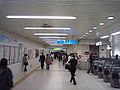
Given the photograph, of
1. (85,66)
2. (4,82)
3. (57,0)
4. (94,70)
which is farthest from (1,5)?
(85,66)

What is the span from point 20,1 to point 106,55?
22403mm

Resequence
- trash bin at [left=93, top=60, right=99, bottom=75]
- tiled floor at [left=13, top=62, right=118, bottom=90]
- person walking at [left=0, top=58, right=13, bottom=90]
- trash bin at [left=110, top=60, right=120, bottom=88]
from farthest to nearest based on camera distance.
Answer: trash bin at [left=93, top=60, right=99, bottom=75] < trash bin at [left=110, top=60, right=120, bottom=88] < tiled floor at [left=13, top=62, right=118, bottom=90] < person walking at [left=0, top=58, right=13, bottom=90]

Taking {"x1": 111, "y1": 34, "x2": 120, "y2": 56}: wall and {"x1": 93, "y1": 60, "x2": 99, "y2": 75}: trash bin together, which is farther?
{"x1": 111, "y1": 34, "x2": 120, "y2": 56}: wall

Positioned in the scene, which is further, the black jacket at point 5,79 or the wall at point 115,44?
the wall at point 115,44

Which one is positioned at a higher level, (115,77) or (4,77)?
(4,77)

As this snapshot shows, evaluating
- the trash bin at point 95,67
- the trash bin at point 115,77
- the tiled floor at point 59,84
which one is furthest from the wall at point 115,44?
the trash bin at point 115,77

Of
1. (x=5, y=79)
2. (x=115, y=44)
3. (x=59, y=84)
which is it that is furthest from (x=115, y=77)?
(x=115, y=44)

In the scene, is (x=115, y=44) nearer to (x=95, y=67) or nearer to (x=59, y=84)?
(x=95, y=67)

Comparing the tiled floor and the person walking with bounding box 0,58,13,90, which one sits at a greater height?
the person walking with bounding box 0,58,13,90

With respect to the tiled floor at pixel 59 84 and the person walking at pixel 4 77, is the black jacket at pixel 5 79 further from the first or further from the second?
the tiled floor at pixel 59 84

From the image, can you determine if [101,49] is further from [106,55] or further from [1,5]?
[1,5]

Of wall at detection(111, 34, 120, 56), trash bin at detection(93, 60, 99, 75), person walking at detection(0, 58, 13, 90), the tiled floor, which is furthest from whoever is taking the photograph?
wall at detection(111, 34, 120, 56)

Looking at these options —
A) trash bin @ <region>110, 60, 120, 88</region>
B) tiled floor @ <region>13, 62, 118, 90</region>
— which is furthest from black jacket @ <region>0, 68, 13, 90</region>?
trash bin @ <region>110, 60, 120, 88</region>

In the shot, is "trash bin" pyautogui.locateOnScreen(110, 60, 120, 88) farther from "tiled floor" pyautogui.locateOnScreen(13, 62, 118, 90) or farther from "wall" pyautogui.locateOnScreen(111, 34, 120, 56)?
"wall" pyautogui.locateOnScreen(111, 34, 120, 56)
